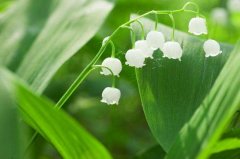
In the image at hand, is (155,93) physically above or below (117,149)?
above

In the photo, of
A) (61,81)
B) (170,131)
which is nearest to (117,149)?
(61,81)

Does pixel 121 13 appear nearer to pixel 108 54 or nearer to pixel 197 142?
pixel 108 54

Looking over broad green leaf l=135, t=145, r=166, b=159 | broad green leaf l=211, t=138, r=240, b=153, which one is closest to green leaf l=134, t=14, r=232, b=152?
broad green leaf l=211, t=138, r=240, b=153

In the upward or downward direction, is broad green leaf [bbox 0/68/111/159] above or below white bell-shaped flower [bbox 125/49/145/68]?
above

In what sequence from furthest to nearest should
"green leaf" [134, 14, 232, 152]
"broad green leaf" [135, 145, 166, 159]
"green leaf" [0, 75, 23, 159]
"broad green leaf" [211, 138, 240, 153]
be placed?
"broad green leaf" [135, 145, 166, 159], "green leaf" [134, 14, 232, 152], "broad green leaf" [211, 138, 240, 153], "green leaf" [0, 75, 23, 159]

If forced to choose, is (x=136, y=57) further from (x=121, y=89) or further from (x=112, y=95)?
(x=121, y=89)

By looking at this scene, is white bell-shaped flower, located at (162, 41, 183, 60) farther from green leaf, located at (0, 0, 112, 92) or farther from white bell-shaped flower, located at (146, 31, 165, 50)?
green leaf, located at (0, 0, 112, 92)
